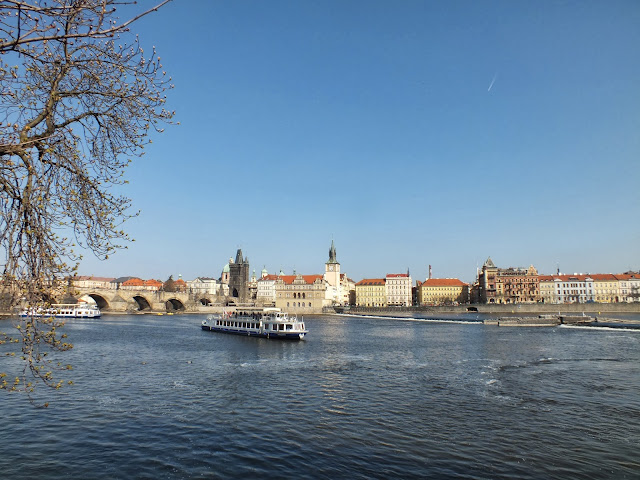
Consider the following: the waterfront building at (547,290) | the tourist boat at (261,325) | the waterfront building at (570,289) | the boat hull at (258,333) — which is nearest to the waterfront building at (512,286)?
Answer: the waterfront building at (547,290)

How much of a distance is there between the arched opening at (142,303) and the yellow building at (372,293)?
90.5 meters

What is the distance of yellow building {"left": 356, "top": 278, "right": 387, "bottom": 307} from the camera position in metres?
193

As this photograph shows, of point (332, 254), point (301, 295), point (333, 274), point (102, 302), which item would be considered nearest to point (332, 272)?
point (333, 274)

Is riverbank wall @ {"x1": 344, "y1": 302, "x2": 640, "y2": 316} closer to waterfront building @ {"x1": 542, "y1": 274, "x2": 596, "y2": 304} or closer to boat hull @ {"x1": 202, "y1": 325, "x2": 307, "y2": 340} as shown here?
waterfront building @ {"x1": 542, "y1": 274, "x2": 596, "y2": 304}

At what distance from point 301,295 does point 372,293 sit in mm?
54856

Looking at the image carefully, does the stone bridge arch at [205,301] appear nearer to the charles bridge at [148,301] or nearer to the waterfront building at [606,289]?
the charles bridge at [148,301]

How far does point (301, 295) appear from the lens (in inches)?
5871

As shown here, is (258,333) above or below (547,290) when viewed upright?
below

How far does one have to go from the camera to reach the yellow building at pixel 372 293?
633ft

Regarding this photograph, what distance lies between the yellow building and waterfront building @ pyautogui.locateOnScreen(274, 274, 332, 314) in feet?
162

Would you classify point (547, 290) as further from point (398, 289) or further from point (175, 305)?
point (175, 305)

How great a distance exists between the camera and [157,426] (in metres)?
19.1

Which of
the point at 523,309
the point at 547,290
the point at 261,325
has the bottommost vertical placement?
the point at 523,309

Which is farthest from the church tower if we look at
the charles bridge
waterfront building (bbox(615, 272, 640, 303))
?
waterfront building (bbox(615, 272, 640, 303))
